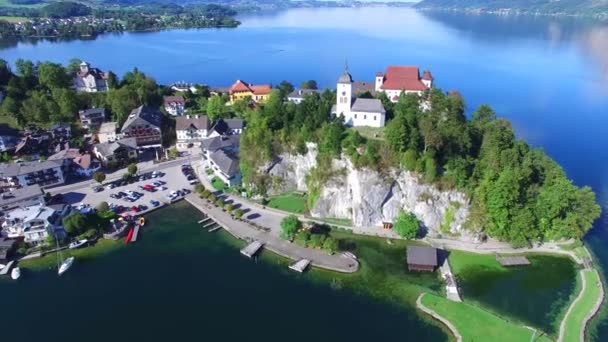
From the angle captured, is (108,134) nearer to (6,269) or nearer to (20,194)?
(20,194)

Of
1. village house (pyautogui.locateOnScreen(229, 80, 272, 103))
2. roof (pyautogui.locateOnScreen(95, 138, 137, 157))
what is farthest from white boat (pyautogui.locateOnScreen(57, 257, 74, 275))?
village house (pyautogui.locateOnScreen(229, 80, 272, 103))

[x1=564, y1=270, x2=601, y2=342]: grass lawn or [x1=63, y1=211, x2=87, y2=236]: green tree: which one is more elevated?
[x1=63, y1=211, x2=87, y2=236]: green tree

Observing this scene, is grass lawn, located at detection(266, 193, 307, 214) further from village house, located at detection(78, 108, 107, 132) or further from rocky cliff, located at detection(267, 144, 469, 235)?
village house, located at detection(78, 108, 107, 132)

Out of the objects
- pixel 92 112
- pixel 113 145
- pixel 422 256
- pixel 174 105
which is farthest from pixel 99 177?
pixel 422 256

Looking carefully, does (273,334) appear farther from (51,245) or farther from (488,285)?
(51,245)

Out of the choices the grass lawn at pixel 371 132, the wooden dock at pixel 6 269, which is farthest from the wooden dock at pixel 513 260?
the wooden dock at pixel 6 269
